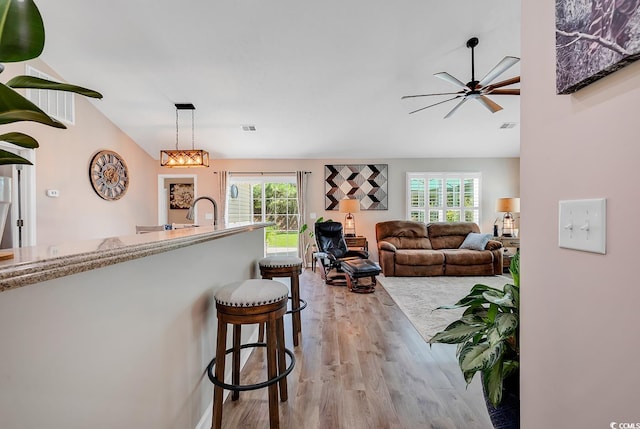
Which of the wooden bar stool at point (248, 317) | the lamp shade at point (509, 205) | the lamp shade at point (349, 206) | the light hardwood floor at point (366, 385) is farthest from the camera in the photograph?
the lamp shade at point (349, 206)

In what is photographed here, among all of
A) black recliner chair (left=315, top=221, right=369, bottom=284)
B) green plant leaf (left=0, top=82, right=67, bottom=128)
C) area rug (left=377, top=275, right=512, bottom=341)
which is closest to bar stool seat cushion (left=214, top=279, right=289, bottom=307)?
green plant leaf (left=0, top=82, right=67, bottom=128)

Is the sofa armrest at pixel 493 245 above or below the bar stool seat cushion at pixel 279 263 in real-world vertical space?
below

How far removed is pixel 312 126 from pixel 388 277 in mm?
3081

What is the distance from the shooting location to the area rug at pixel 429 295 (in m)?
3.06

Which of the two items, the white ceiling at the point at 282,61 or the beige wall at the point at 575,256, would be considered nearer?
the beige wall at the point at 575,256

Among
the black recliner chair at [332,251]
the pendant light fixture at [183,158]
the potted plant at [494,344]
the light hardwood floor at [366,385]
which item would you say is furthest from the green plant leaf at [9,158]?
the black recliner chair at [332,251]

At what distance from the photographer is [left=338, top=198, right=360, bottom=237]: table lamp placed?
5.97 m

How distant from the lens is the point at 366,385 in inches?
77.7

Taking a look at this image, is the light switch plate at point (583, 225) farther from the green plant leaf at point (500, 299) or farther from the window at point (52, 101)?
the window at point (52, 101)

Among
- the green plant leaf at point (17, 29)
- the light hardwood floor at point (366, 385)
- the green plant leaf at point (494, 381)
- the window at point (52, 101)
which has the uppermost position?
the window at point (52, 101)

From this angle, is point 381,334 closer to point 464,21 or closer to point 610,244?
point 610,244

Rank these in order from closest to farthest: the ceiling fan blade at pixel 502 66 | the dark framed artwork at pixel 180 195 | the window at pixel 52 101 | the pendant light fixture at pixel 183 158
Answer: the ceiling fan blade at pixel 502 66, the window at pixel 52 101, the pendant light fixture at pixel 183 158, the dark framed artwork at pixel 180 195

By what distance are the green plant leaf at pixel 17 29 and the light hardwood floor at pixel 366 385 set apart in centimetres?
184

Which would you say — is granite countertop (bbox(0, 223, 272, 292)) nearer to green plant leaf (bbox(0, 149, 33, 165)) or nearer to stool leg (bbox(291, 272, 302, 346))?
green plant leaf (bbox(0, 149, 33, 165))
